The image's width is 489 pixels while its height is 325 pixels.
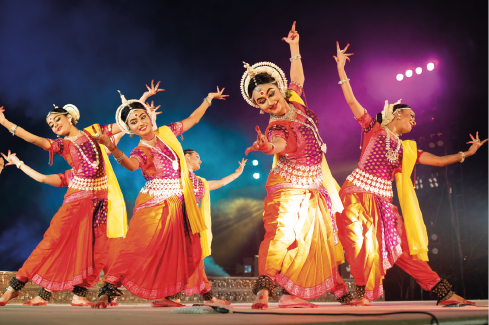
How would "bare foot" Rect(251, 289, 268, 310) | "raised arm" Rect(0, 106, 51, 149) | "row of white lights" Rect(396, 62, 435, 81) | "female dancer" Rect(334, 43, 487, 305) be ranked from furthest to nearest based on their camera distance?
"row of white lights" Rect(396, 62, 435, 81) < "raised arm" Rect(0, 106, 51, 149) < "female dancer" Rect(334, 43, 487, 305) < "bare foot" Rect(251, 289, 268, 310)

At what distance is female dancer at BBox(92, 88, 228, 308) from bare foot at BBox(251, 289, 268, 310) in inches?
33.6

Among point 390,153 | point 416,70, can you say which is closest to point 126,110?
point 390,153

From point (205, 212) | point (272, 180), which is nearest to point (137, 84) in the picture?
point (205, 212)

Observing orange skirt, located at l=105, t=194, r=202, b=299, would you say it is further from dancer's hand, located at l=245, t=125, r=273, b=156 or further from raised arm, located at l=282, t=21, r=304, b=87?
raised arm, located at l=282, t=21, r=304, b=87

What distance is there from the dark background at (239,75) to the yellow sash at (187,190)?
3.12 metres

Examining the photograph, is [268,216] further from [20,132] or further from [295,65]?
[20,132]

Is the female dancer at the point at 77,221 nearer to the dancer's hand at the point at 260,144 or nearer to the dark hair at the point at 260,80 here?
the dark hair at the point at 260,80

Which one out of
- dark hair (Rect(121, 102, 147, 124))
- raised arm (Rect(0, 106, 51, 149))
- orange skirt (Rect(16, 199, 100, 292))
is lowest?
orange skirt (Rect(16, 199, 100, 292))

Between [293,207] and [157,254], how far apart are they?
1.05 meters

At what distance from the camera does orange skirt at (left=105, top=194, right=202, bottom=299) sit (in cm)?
283

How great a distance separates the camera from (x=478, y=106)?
6.15 meters

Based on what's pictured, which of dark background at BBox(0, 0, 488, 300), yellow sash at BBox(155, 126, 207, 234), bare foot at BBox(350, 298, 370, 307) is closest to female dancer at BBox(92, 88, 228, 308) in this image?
yellow sash at BBox(155, 126, 207, 234)

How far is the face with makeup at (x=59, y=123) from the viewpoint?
11.7 feet

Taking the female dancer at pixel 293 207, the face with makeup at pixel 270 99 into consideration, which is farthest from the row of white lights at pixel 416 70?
the face with makeup at pixel 270 99
